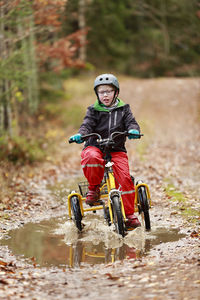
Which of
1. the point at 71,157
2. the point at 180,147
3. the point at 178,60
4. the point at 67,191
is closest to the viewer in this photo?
the point at 67,191

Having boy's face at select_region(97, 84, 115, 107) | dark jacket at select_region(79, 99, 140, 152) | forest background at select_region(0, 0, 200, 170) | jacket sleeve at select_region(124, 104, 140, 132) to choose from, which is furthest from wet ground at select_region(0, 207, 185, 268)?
forest background at select_region(0, 0, 200, 170)

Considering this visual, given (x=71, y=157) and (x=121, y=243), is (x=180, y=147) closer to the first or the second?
(x=71, y=157)

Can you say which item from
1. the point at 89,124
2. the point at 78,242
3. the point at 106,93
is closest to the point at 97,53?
the point at 106,93

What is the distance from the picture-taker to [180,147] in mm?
16750

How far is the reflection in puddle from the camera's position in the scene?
5.41m

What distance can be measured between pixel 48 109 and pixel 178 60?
57.7ft

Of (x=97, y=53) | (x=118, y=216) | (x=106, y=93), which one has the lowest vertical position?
(x=118, y=216)

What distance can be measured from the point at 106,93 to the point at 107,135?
0.63 meters

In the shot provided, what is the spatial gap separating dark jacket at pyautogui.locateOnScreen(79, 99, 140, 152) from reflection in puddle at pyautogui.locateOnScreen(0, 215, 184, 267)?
1346 mm

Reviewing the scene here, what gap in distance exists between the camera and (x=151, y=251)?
5520 mm

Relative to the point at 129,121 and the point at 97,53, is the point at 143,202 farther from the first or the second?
the point at 97,53

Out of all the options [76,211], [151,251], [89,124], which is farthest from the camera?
[76,211]

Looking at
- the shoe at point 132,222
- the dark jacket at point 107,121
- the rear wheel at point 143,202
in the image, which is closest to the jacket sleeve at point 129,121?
the dark jacket at point 107,121

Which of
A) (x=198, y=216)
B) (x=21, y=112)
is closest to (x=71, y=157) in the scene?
(x=21, y=112)
